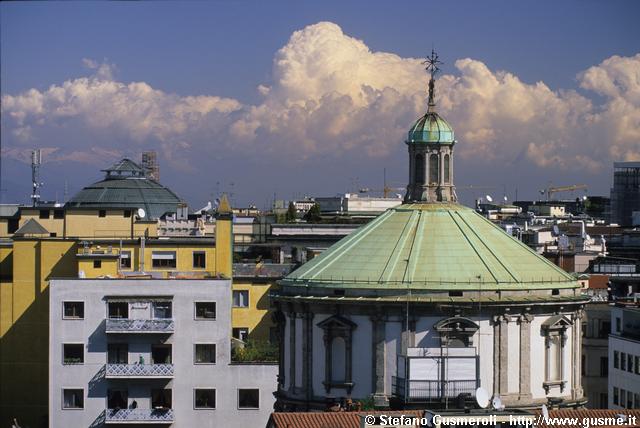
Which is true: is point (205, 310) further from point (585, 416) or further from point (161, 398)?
point (585, 416)

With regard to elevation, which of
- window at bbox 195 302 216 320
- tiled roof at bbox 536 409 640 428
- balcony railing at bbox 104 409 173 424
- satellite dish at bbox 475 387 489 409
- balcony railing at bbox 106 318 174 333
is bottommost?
balcony railing at bbox 104 409 173 424

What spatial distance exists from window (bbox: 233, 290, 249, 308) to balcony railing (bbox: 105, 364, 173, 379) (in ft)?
45.8

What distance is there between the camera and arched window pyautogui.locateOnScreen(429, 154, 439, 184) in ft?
334

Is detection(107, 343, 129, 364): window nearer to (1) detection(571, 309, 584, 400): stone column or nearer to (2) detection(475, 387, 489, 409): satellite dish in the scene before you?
(1) detection(571, 309, 584, 400): stone column

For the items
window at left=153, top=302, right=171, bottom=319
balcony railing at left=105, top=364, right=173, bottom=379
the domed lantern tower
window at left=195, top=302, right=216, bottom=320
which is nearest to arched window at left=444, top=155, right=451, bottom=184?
the domed lantern tower

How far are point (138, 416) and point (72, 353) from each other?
17.2ft

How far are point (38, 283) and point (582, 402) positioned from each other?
35490mm

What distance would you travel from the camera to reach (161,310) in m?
105

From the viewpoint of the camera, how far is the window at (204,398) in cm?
10444

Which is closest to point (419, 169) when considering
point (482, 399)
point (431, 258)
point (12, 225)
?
point (431, 258)

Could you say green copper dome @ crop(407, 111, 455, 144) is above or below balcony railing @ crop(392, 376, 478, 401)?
above

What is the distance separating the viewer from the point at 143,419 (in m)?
103

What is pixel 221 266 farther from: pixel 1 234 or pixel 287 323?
pixel 1 234

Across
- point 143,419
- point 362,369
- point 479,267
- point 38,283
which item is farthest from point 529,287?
point 38,283
